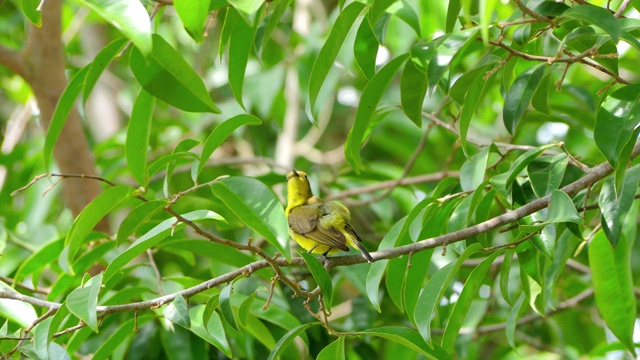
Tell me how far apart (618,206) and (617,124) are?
0.20 m

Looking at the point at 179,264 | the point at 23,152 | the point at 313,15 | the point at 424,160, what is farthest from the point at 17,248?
the point at 313,15

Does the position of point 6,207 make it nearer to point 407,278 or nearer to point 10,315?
point 10,315

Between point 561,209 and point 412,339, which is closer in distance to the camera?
point 561,209

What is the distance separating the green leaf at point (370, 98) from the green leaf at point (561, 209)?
1.69 feet

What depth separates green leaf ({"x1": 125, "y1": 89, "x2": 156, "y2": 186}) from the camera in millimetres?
2246

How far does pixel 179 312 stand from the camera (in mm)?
1979

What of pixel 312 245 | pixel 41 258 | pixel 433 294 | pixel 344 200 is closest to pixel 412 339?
pixel 433 294

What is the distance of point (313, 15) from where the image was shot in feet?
19.9

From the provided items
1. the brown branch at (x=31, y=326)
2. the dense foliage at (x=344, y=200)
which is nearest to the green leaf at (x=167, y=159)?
the dense foliage at (x=344, y=200)

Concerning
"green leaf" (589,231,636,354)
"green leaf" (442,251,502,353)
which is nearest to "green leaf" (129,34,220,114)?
"green leaf" (442,251,502,353)

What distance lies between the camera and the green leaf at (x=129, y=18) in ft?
5.40

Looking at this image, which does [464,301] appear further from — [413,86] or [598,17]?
[598,17]

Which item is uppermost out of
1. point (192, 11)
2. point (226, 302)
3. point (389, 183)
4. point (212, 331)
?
point (192, 11)

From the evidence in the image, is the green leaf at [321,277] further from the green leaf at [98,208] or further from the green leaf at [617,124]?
the green leaf at [617,124]
